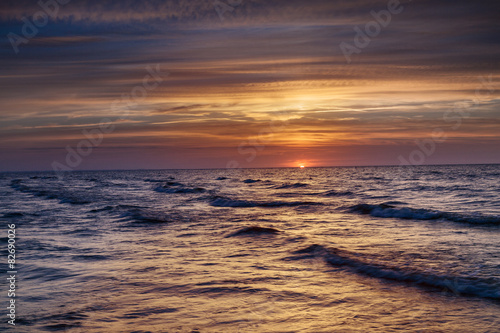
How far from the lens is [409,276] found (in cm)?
1000

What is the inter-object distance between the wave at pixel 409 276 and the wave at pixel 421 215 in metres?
9.91

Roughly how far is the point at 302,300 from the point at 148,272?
4.19m

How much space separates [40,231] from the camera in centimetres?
1825

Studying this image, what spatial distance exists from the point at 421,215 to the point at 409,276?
43.2 feet

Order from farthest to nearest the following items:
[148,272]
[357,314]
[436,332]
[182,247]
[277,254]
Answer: [182,247]
[277,254]
[148,272]
[357,314]
[436,332]

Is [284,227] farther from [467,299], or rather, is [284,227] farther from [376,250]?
[467,299]

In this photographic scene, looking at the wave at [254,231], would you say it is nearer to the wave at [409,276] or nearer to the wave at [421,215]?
the wave at [409,276]

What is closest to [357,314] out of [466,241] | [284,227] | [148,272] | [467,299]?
[467,299]

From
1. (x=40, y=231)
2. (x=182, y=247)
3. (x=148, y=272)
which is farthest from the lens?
(x=40, y=231)

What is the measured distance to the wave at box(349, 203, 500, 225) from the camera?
63.6 ft

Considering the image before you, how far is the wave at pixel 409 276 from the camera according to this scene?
8.86 meters

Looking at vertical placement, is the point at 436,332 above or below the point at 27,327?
below

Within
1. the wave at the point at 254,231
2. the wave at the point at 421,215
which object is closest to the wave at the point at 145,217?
the wave at the point at 254,231

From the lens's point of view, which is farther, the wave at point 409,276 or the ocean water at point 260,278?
the wave at point 409,276
